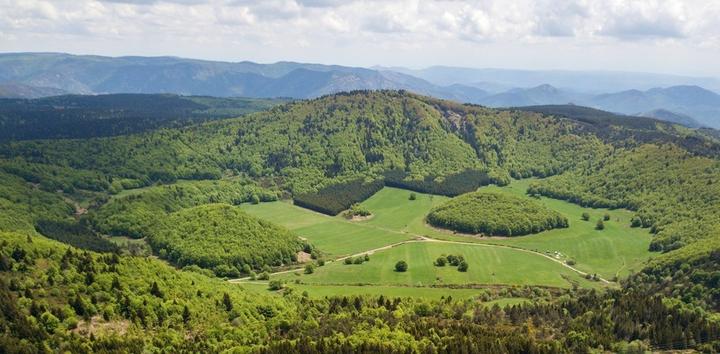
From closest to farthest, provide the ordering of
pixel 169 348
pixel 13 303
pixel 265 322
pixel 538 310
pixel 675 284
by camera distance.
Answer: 1. pixel 13 303
2. pixel 169 348
3. pixel 265 322
4. pixel 538 310
5. pixel 675 284

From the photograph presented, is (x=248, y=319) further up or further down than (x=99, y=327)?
further down

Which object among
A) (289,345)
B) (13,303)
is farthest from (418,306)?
(13,303)

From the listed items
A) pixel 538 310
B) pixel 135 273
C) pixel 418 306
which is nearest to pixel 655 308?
pixel 538 310

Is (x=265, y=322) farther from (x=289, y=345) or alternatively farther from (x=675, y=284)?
(x=675, y=284)

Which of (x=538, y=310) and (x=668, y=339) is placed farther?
(x=538, y=310)

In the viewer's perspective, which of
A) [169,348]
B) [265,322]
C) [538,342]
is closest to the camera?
[169,348]

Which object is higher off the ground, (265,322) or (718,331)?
(718,331)

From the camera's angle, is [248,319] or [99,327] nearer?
[99,327]

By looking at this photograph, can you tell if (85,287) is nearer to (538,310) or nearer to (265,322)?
(265,322)

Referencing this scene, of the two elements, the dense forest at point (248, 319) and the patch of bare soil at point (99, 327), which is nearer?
the dense forest at point (248, 319)

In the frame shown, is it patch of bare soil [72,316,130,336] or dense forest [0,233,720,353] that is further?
patch of bare soil [72,316,130,336]
